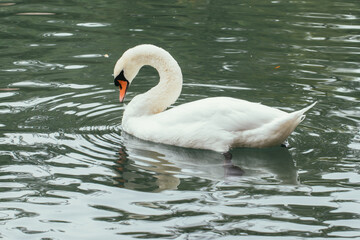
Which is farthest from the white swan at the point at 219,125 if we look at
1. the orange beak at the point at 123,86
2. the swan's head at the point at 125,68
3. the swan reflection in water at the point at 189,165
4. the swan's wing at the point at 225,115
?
the swan's head at the point at 125,68

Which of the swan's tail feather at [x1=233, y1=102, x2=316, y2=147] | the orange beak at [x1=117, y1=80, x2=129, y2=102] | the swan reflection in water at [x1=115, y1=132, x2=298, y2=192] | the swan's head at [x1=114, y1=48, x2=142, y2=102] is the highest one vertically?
the swan's head at [x1=114, y1=48, x2=142, y2=102]

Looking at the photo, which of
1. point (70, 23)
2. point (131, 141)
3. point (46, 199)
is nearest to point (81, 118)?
point (131, 141)

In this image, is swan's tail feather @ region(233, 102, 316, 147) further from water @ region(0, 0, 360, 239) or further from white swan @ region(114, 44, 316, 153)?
water @ region(0, 0, 360, 239)

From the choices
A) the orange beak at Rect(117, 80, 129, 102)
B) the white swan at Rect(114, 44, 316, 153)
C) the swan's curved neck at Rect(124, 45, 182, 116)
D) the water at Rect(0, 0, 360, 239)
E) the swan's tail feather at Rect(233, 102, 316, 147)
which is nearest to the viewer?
the water at Rect(0, 0, 360, 239)

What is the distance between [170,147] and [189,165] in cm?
64

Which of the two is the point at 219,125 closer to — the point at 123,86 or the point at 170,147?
the point at 170,147

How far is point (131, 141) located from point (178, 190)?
66.5 inches

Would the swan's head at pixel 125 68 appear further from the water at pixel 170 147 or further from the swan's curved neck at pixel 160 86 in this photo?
the water at pixel 170 147

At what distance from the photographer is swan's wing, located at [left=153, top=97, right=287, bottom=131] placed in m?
7.68

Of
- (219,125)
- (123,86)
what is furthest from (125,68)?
(219,125)

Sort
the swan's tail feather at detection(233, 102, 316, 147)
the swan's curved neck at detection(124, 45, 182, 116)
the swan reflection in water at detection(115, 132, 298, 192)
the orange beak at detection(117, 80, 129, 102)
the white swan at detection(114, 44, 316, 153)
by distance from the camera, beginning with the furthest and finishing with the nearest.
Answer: the orange beak at detection(117, 80, 129, 102) < the swan's curved neck at detection(124, 45, 182, 116) < the white swan at detection(114, 44, 316, 153) < the swan's tail feather at detection(233, 102, 316, 147) < the swan reflection in water at detection(115, 132, 298, 192)

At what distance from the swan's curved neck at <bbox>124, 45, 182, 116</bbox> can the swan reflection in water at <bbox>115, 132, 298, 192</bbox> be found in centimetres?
46

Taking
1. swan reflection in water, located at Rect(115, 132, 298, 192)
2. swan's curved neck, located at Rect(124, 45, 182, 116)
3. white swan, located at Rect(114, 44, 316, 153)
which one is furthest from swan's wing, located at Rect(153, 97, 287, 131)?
swan's curved neck, located at Rect(124, 45, 182, 116)

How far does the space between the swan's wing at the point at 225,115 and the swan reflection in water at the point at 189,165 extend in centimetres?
31
